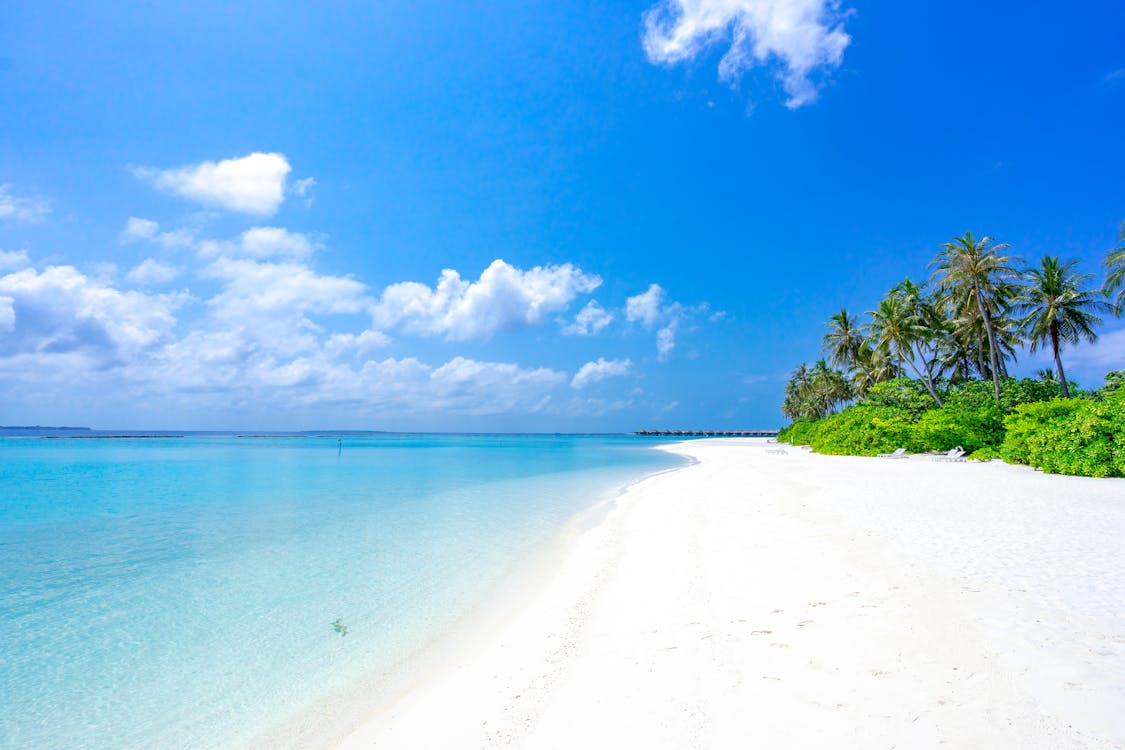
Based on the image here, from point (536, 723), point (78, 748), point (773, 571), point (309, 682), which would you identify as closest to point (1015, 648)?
point (773, 571)

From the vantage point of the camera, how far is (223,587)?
8031 mm

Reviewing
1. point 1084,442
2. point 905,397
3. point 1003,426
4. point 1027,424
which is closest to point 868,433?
point 1003,426

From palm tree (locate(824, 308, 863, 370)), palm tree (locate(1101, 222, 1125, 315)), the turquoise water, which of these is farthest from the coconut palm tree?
the turquoise water

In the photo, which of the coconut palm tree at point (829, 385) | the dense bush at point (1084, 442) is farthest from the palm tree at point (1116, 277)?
the coconut palm tree at point (829, 385)

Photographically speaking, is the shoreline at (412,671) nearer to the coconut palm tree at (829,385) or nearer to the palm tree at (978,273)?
the palm tree at (978,273)

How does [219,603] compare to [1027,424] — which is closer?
[219,603]

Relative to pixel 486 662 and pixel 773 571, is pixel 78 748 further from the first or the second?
pixel 773 571

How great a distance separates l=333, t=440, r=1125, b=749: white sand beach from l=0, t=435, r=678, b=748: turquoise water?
134 centimetres

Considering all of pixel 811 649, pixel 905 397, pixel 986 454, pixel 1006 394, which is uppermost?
pixel 905 397

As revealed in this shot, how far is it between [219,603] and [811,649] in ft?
25.2

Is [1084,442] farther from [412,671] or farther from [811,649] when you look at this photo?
[412,671]

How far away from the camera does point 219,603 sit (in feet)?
24.0

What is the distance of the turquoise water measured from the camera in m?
4.68

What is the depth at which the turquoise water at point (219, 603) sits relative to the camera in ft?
15.4
